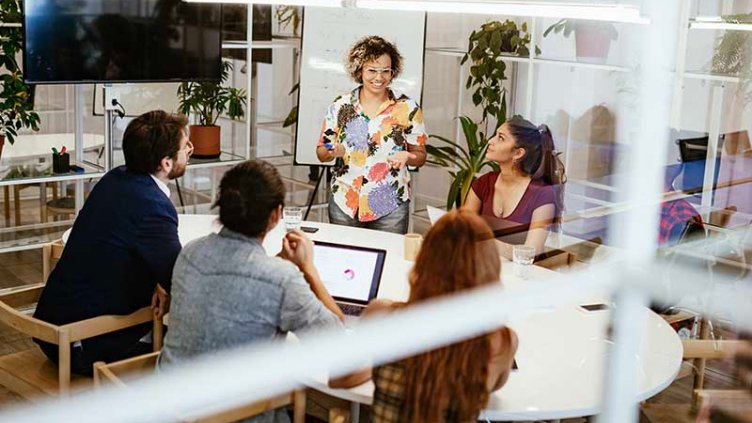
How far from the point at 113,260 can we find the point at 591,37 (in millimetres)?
3303

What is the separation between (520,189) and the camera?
334cm

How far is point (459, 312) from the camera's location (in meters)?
0.46

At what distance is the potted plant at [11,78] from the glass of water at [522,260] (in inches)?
108

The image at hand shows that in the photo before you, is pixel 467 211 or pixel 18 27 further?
pixel 18 27

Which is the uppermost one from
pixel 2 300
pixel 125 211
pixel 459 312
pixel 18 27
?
pixel 18 27

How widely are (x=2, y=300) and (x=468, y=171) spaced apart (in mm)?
3008

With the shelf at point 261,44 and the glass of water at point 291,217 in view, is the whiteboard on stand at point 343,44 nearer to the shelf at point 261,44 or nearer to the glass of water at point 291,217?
the shelf at point 261,44

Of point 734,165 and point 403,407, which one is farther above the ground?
point 734,165

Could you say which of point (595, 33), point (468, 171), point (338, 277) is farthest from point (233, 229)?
point (595, 33)

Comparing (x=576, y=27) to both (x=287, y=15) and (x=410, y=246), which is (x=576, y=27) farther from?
(x=410, y=246)

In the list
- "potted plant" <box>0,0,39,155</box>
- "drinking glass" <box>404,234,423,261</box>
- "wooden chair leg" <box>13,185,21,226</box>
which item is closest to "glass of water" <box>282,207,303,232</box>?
"drinking glass" <box>404,234,423,261</box>

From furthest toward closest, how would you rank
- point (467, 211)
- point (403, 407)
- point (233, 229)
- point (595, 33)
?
1. point (595, 33)
2. point (233, 229)
3. point (467, 211)
4. point (403, 407)

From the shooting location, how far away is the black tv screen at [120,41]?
411 centimetres

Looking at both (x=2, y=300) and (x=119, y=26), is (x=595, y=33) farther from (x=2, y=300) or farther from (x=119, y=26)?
(x=2, y=300)
